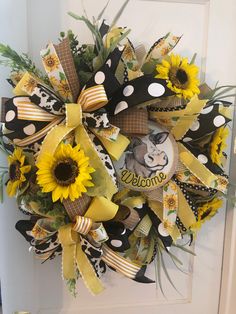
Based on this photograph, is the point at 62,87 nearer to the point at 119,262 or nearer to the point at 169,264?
the point at 119,262

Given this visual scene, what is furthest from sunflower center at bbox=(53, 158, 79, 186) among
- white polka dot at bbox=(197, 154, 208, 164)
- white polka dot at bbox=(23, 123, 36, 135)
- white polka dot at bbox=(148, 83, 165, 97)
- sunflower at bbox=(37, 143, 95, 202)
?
white polka dot at bbox=(197, 154, 208, 164)

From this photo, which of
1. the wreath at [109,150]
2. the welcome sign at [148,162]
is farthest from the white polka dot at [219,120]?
the welcome sign at [148,162]

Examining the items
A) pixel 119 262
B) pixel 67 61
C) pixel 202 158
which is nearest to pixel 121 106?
pixel 67 61

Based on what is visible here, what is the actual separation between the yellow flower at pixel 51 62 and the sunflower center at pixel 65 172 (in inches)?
7.7

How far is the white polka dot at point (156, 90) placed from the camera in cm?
65

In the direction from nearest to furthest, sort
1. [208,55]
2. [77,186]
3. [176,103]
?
[77,186] < [176,103] < [208,55]

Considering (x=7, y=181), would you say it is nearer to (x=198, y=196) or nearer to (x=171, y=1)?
(x=198, y=196)

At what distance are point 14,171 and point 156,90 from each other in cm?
34

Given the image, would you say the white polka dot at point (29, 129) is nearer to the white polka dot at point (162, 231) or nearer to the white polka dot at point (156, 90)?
the white polka dot at point (156, 90)

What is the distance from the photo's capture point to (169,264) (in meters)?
0.96

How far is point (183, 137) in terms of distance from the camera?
79 centimetres

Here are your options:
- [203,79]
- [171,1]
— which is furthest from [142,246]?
[171,1]

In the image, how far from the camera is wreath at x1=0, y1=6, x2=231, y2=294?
659 millimetres

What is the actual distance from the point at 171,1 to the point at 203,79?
206mm
